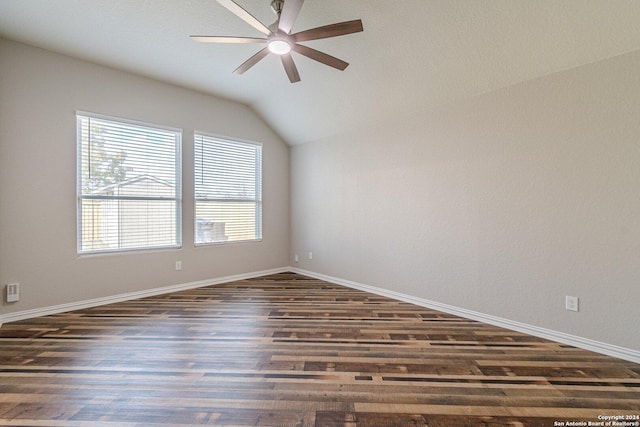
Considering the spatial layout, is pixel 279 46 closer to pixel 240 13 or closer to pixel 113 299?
pixel 240 13

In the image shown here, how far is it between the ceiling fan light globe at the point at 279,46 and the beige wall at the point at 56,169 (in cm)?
246

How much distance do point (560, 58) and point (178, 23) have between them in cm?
344

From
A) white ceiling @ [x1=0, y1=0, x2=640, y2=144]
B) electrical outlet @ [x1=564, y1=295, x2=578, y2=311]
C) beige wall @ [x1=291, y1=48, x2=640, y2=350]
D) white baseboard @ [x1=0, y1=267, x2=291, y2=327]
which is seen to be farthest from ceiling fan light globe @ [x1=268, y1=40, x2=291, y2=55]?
white baseboard @ [x1=0, y1=267, x2=291, y2=327]

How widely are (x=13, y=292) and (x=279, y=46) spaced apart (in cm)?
368

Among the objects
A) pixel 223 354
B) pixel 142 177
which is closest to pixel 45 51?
pixel 142 177

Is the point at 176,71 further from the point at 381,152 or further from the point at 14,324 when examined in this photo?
the point at 14,324

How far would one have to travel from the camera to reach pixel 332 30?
212 cm

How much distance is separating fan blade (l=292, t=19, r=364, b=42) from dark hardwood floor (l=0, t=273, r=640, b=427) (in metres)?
2.48

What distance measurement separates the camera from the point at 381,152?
4.03 meters

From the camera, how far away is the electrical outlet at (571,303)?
8.31ft

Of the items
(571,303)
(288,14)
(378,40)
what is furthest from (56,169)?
(571,303)

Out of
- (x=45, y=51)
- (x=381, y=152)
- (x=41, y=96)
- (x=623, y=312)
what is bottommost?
(x=623, y=312)

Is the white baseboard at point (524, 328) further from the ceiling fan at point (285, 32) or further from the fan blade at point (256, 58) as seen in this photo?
the fan blade at point (256, 58)

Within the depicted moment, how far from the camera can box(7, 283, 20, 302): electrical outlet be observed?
3.02 meters
